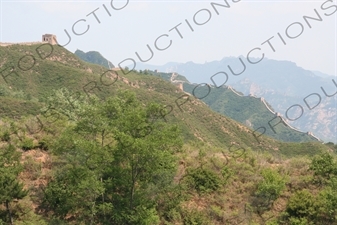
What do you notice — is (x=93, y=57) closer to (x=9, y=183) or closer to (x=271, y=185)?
(x=271, y=185)

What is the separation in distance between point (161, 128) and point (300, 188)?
275 inches

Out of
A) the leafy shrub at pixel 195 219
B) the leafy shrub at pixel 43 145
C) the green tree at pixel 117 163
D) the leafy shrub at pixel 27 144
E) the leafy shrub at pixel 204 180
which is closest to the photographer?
the green tree at pixel 117 163

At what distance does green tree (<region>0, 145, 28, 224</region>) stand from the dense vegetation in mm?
29

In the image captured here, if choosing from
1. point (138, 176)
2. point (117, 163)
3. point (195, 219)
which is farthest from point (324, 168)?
point (117, 163)

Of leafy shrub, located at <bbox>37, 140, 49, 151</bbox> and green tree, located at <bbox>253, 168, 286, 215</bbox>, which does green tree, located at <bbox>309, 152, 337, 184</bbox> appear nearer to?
green tree, located at <bbox>253, 168, 286, 215</bbox>

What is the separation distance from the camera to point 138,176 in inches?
398

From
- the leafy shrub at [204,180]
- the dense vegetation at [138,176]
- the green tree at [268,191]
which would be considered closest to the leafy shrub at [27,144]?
the dense vegetation at [138,176]

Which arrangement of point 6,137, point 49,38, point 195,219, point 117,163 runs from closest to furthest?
point 117,163, point 195,219, point 6,137, point 49,38

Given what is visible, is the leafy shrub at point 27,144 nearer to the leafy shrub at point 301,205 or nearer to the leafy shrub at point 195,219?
the leafy shrub at point 195,219

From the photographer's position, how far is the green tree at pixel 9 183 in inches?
381

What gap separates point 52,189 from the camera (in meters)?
11.1

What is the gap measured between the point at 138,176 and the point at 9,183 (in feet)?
12.1

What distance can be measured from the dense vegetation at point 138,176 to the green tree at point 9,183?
0.03 metres

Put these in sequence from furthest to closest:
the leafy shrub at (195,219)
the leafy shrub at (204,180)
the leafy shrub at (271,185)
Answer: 1. the leafy shrub at (204,180)
2. the leafy shrub at (271,185)
3. the leafy shrub at (195,219)
